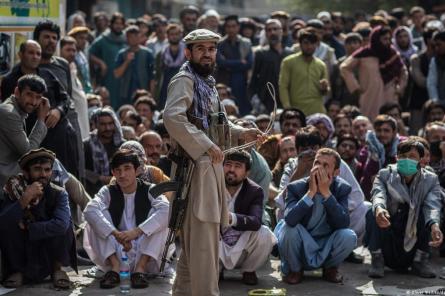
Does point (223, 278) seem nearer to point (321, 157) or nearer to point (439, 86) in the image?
point (321, 157)

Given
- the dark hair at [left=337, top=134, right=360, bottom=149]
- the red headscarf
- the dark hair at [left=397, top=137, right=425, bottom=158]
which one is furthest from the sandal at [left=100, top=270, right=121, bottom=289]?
the red headscarf

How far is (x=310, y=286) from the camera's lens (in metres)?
8.49

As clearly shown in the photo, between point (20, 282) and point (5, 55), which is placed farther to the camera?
point (5, 55)

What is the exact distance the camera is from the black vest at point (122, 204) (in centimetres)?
864

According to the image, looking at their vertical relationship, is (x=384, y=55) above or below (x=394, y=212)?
above

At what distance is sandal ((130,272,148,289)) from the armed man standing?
1150 mm

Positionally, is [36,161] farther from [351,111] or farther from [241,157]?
Result: [351,111]

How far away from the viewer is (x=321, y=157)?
8609 mm

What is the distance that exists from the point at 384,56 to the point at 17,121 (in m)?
6.54

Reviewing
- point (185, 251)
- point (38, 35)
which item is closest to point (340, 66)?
point (38, 35)

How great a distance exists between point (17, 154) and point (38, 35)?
1.71 m

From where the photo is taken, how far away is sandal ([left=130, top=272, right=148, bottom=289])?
8359 mm

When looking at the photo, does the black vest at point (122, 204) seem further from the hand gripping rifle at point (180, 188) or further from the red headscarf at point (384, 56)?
the red headscarf at point (384, 56)

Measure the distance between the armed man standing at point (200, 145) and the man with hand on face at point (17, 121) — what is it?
6.20 ft
